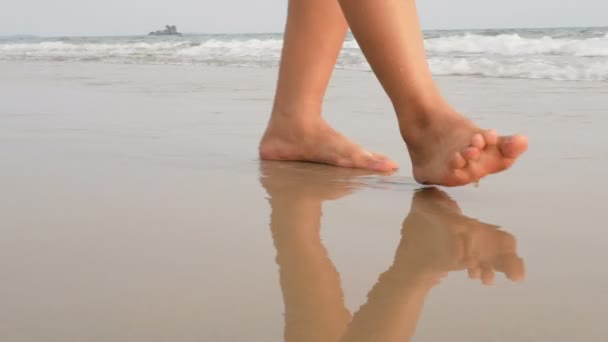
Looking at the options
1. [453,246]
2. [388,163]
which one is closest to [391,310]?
[453,246]

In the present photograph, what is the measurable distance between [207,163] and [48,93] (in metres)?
1.74

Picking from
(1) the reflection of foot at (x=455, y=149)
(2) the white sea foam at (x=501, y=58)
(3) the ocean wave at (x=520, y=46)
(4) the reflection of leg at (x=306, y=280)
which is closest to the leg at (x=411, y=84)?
(1) the reflection of foot at (x=455, y=149)

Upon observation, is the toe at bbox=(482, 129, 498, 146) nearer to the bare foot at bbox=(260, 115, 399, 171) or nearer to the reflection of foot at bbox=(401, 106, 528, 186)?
the reflection of foot at bbox=(401, 106, 528, 186)

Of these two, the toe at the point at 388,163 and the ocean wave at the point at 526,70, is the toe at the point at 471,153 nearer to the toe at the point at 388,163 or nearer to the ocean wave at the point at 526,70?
the toe at the point at 388,163

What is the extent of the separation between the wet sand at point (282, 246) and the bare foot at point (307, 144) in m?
0.04

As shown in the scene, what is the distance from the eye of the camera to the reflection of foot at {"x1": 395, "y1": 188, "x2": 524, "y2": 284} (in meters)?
0.69

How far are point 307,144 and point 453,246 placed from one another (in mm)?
682

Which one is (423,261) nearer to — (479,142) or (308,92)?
(479,142)

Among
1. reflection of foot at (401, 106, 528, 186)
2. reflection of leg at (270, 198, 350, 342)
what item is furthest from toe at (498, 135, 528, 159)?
reflection of leg at (270, 198, 350, 342)

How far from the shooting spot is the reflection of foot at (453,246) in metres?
0.69

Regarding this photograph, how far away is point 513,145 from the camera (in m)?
0.97

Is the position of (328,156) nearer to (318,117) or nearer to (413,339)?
(318,117)

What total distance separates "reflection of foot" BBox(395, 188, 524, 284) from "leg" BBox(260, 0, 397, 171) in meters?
0.42

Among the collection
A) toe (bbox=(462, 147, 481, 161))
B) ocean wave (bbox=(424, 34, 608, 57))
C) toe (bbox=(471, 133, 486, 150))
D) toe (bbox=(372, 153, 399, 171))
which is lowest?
toe (bbox=(372, 153, 399, 171))
